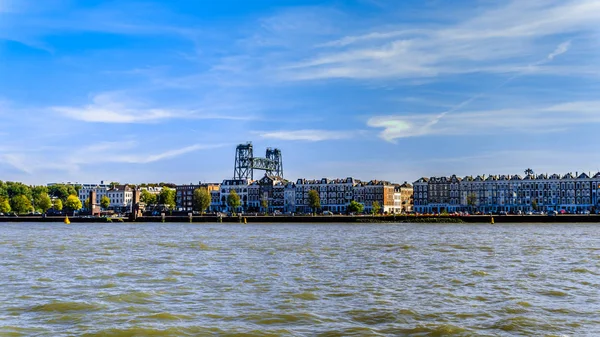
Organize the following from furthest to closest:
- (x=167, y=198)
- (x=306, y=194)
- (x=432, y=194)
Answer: (x=167, y=198) < (x=306, y=194) < (x=432, y=194)

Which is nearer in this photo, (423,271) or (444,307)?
(444,307)

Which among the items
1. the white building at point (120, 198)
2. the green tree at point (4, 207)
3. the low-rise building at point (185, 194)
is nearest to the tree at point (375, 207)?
the low-rise building at point (185, 194)

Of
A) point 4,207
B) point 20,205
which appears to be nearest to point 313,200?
point 20,205

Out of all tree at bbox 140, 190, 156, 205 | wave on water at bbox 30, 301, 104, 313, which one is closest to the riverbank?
tree at bbox 140, 190, 156, 205

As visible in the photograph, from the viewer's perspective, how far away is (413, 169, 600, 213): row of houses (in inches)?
5704

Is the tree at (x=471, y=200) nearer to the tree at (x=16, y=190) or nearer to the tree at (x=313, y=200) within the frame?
the tree at (x=313, y=200)

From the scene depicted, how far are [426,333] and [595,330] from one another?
3546 mm

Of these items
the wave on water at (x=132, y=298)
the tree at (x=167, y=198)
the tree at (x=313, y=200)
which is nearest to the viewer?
the wave on water at (x=132, y=298)

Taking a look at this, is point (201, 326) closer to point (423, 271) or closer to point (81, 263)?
point (423, 271)

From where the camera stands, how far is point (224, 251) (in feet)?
125

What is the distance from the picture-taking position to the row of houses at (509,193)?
475 feet

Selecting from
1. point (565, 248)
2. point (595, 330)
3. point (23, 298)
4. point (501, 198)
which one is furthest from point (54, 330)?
point (501, 198)

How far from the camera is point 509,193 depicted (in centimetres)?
15200

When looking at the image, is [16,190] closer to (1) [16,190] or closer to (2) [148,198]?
(1) [16,190]
